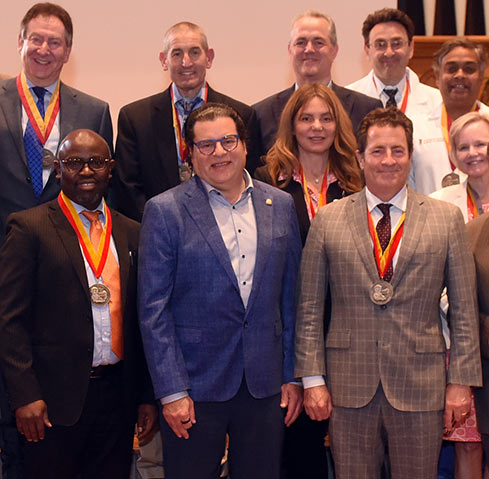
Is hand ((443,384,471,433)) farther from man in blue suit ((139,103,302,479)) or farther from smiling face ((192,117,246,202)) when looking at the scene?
smiling face ((192,117,246,202))

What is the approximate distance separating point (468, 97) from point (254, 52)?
262 cm

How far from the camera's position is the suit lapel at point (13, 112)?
3541 millimetres

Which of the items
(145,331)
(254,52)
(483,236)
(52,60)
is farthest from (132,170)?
(254,52)

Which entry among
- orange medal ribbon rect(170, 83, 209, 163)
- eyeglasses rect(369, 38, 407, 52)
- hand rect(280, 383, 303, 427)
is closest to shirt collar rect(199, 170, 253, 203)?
hand rect(280, 383, 303, 427)

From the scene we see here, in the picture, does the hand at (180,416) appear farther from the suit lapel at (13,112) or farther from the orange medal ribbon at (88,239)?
the suit lapel at (13,112)

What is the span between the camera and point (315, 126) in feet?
11.0

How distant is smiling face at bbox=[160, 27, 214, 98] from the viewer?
12.5 ft

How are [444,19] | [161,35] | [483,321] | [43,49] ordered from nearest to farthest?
[483,321], [43,49], [444,19], [161,35]

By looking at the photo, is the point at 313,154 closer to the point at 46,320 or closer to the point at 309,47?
the point at 309,47

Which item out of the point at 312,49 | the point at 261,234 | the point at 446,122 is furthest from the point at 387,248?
the point at 312,49

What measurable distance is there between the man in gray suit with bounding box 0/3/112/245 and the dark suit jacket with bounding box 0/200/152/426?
0.63 m

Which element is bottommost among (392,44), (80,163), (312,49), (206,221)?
(206,221)

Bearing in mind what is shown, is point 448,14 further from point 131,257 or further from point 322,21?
point 131,257

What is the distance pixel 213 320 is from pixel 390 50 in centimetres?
229
